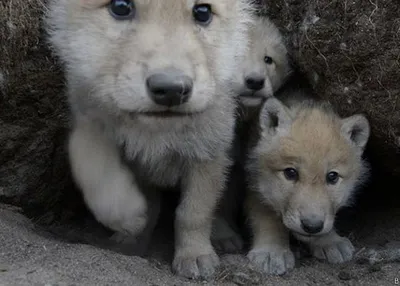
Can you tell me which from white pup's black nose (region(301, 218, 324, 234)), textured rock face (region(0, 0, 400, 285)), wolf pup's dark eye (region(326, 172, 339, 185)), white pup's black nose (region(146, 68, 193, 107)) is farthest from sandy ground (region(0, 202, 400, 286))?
white pup's black nose (region(146, 68, 193, 107))

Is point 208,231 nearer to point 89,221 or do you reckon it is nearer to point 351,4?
point 89,221

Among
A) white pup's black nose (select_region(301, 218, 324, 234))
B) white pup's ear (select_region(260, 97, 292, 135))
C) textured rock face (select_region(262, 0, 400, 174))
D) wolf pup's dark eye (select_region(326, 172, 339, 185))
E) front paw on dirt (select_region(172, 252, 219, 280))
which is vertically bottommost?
front paw on dirt (select_region(172, 252, 219, 280))

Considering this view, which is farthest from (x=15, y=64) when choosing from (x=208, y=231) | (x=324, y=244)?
(x=324, y=244)

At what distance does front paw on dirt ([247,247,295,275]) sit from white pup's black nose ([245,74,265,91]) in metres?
1.02

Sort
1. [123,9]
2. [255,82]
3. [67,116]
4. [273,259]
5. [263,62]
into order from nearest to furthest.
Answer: [123,9], [273,259], [67,116], [255,82], [263,62]

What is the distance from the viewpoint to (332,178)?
14.0 feet

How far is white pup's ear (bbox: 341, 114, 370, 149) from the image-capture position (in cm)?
437

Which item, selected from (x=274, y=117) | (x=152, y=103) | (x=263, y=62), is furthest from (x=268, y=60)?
(x=152, y=103)

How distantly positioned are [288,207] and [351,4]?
121 centimetres

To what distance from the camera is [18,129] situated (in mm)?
4430

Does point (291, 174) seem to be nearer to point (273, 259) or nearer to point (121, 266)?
point (273, 259)

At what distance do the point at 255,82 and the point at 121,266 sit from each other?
5.05 feet

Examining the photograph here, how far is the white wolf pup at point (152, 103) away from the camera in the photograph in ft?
10.8

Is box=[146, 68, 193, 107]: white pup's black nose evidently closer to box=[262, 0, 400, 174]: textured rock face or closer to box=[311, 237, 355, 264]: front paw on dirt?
box=[262, 0, 400, 174]: textured rock face
